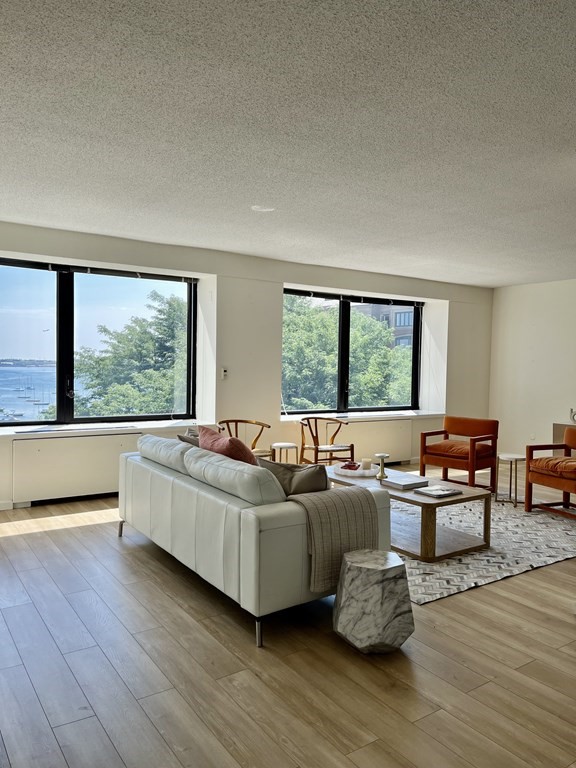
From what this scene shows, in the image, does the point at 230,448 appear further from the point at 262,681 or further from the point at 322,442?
the point at 322,442

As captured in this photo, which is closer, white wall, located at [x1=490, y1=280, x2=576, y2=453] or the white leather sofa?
the white leather sofa

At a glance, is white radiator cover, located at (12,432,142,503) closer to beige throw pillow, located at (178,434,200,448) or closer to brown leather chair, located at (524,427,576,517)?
beige throw pillow, located at (178,434,200,448)

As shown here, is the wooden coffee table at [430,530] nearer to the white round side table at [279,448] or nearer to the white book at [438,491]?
the white book at [438,491]

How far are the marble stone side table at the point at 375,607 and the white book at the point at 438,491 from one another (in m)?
1.43

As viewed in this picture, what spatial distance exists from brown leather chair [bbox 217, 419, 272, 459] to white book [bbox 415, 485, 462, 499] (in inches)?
83.7

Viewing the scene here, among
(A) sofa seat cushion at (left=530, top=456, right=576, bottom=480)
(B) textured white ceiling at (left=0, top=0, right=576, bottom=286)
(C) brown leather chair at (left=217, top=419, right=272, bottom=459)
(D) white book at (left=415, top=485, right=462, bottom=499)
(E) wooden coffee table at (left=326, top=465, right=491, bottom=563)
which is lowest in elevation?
(E) wooden coffee table at (left=326, top=465, right=491, bottom=563)

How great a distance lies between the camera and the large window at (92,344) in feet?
18.6

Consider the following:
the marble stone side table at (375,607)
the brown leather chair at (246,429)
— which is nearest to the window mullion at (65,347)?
the brown leather chair at (246,429)

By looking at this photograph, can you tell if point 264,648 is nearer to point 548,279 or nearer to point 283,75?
point 283,75

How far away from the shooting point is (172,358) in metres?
6.57

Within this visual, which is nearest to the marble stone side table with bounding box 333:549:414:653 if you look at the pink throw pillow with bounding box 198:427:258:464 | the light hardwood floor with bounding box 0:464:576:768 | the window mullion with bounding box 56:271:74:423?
the light hardwood floor with bounding box 0:464:576:768

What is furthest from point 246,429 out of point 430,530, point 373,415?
point 430,530

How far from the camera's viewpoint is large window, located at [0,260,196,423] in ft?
18.6

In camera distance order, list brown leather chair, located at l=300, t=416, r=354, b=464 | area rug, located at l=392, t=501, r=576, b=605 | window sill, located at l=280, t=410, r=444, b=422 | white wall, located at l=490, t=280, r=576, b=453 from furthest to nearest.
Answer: white wall, located at l=490, t=280, r=576, b=453 → window sill, located at l=280, t=410, r=444, b=422 → brown leather chair, located at l=300, t=416, r=354, b=464 → area rug, located at l=392, t=501, r=576, b=605
